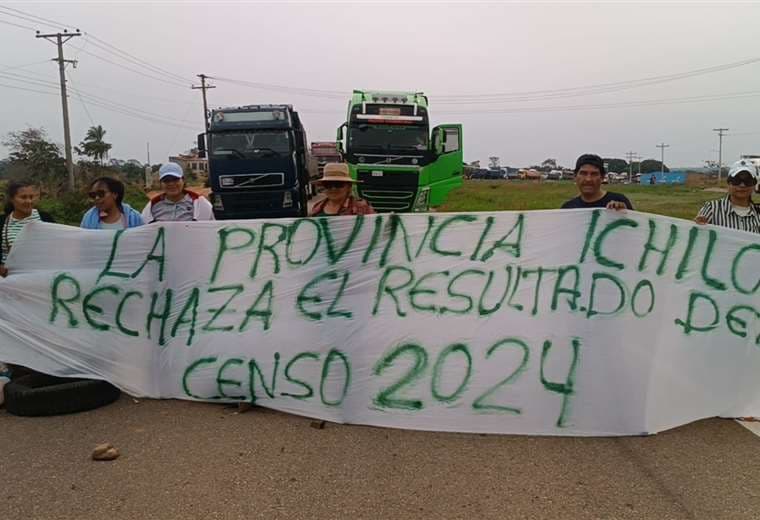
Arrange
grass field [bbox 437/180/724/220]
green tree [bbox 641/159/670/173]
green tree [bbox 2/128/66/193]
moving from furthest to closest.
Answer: green tree [bbox 641/159/670/173] → green tree [bbox 2/128/66/193] → grass field [bbox 437/180/724/220]

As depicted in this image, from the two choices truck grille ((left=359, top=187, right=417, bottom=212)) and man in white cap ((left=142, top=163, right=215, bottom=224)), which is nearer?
man in white cap ((left=142, top=163, right=215, bottom=224))

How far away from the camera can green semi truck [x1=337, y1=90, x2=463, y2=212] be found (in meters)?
16.0

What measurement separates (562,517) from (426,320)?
1572 mm

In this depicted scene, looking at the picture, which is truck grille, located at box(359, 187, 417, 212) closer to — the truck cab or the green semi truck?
the green semi truck

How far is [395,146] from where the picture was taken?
1603 cm

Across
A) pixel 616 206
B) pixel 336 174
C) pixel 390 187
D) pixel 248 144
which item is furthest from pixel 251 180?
pixel 616 206

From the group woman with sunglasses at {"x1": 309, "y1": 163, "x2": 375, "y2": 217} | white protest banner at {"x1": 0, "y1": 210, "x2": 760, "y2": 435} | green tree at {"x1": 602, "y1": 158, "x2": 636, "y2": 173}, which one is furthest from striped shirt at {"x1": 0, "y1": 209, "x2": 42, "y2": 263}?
green tree at {"x1": 602, "y1": 158, "x2": 636, "y2": 173}

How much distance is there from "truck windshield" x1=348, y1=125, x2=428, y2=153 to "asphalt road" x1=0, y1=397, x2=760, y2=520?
12511 millimetres

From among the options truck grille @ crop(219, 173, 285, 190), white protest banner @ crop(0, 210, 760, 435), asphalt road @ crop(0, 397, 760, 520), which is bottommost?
asphalt road @ crop(0, 397, 760, 520)

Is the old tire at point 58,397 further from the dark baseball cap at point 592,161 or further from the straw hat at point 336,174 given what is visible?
the dark baseball cap at point 592,161

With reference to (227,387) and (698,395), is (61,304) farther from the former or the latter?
(698,395)

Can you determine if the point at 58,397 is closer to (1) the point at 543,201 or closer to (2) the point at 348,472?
(2) the point at 348,472

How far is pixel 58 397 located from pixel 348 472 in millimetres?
2285

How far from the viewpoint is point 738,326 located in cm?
422
